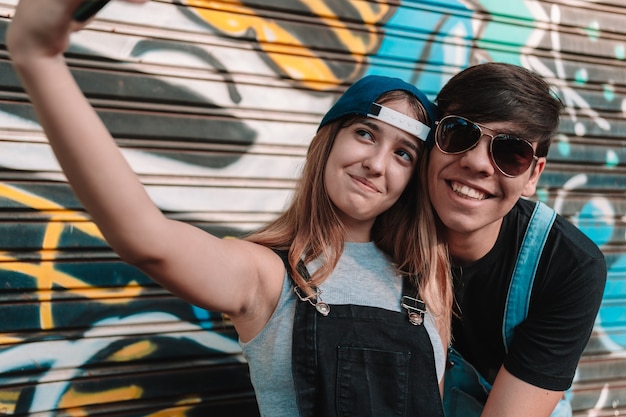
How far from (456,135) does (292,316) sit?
0.92 m

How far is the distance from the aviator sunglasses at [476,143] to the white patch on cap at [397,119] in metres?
0.10

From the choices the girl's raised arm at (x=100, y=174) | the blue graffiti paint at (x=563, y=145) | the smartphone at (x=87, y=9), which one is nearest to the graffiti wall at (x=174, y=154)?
the blue graffiti paint at (x=563, y=145)

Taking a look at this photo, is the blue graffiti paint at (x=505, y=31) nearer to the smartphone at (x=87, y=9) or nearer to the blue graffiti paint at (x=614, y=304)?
the blue graffiti paint at (x=614, y=304)

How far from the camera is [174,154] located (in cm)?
291

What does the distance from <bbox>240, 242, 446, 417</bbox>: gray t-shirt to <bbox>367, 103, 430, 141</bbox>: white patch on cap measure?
1.53 feet

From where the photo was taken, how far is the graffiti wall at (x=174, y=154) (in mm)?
2691

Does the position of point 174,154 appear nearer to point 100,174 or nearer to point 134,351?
point 134,351

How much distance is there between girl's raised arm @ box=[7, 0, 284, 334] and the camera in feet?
3.42

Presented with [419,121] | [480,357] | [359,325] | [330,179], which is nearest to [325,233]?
[330,179]

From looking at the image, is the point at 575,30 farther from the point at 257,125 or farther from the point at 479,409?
the point at 479,409

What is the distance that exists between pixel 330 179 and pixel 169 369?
1.43m

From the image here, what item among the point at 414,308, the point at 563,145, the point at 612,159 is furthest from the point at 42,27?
the point at 612,159

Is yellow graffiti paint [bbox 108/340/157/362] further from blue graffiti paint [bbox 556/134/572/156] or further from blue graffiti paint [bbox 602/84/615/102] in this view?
blue graffiti paint [bbox 602/84/615/102]

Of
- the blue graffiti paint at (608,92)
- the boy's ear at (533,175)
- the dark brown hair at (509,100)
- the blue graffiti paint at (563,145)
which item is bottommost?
the boy's ear at (533,175)
